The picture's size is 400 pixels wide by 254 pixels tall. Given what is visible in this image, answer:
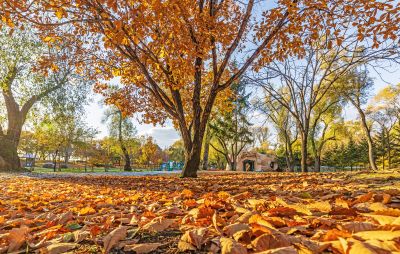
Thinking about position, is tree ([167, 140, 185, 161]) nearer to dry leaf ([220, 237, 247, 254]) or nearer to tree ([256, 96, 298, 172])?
tree ([256, 96, 298, 172])

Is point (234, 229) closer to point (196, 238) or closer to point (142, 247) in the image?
point (196, 238)

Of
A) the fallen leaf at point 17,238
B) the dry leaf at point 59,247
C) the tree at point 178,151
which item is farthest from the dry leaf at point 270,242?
the tree at point 178,151

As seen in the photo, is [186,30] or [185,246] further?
[186,30]

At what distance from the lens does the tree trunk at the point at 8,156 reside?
54.1 feet

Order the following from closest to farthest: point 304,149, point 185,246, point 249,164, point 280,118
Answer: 1. point 185,246
2. point 304,149
3. point 280,118
4. point 249,164

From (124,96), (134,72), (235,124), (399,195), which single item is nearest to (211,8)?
(134,72)

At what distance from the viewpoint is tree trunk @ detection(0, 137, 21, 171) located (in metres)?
16.5

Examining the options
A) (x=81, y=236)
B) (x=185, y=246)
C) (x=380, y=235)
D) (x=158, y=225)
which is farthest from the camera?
(x=158, y=225)

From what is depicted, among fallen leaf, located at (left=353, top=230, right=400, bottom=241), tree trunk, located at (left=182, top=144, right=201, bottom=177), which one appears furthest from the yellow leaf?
tree trunk, located at (left=182, top=144, right=201, bottom=177)

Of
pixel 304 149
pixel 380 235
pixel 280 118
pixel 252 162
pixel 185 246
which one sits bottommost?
pixel 252 162

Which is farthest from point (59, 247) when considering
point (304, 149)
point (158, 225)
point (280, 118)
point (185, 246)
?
point (280, 118)

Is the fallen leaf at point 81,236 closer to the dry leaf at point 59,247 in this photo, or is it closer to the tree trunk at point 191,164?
the dry leaf at point 59,247

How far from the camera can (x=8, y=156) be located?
660 inches

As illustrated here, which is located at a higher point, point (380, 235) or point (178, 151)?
point (178, 151)
